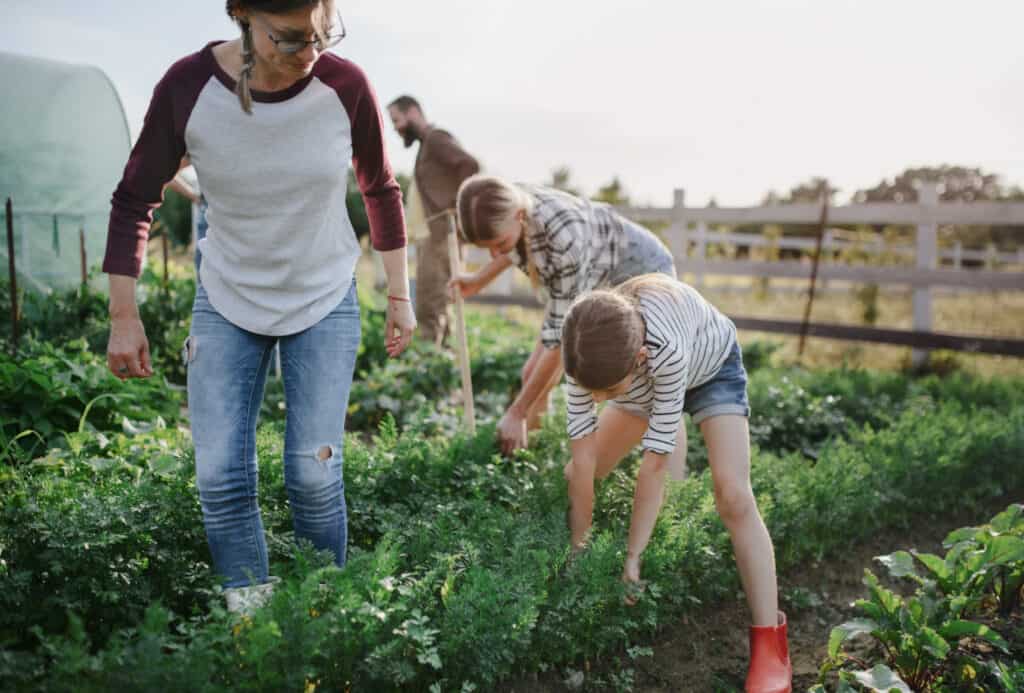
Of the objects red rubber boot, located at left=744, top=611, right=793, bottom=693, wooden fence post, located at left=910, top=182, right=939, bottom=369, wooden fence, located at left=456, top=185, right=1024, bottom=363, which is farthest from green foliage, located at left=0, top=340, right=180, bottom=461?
wooden fence post, located at left=910, top=182, right=939, bottom=369

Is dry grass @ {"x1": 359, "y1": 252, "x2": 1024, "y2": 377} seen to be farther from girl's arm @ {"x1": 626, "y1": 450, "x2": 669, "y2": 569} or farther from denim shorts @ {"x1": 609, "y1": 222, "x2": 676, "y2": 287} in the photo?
girl's arm @ {"x1": 626, "y1": 450, "x2": 669, "y2": 569}

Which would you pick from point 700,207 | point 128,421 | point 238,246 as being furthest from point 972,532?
→ point 700,207

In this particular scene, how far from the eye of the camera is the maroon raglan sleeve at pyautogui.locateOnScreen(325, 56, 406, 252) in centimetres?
222

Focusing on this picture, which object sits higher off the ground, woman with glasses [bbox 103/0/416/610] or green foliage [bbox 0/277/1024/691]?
woman with glasses [bbox 103/0/416/610]

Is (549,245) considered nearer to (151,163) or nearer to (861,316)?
(151,163)

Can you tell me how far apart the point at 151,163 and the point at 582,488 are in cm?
156

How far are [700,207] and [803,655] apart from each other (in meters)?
6.51

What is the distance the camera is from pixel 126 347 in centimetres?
214

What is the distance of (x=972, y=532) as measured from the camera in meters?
2.98

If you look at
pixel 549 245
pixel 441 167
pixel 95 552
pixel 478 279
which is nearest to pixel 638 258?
pixel 549 245

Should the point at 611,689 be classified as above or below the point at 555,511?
below

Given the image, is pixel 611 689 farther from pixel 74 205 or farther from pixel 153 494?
pixel 74 205

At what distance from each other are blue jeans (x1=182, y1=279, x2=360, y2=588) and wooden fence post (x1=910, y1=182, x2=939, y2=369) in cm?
667

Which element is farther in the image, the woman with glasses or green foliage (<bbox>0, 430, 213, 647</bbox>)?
green foliage (<bbox>0, 430, 213, 647</bbox>)
